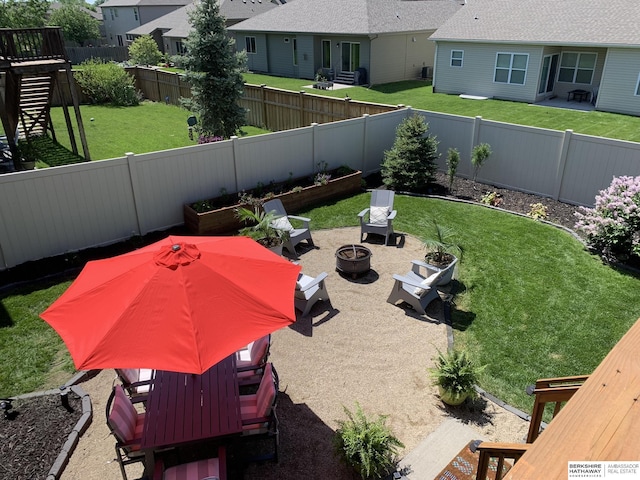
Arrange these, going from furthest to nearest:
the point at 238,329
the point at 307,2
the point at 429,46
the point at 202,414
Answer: the point at 307,2 < the point at 429,46 < the point at 202,414 < the point at 238,329

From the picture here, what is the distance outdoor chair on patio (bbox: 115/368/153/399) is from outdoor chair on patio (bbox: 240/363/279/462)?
1314 millimetres

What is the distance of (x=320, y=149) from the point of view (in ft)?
42.3

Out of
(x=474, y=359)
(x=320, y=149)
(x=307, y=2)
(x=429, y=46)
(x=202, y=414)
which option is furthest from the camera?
(x=307, y=2)

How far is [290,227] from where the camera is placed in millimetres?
9859

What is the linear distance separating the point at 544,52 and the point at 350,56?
38.8 feet

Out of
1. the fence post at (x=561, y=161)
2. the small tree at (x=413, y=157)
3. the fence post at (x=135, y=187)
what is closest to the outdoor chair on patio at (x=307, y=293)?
the fence post at (x=135, y=187)

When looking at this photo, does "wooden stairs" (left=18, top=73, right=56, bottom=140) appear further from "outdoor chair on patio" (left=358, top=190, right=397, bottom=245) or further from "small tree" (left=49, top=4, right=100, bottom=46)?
"small tree" (left=49, top=4, right=100, bottom=46)

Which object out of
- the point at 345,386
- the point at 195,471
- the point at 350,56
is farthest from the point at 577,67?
the point at 195,471

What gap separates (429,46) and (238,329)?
106 feet

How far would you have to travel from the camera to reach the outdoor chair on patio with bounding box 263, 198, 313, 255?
382 inches

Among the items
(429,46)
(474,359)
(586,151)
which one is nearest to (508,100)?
(429,46)

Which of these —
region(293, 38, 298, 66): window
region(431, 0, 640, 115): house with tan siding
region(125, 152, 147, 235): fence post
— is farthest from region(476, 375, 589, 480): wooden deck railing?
region(293, 38, 298, 66): window

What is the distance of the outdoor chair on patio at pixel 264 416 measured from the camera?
4871mm

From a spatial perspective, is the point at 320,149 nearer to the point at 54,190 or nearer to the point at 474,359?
the point at 54,190
